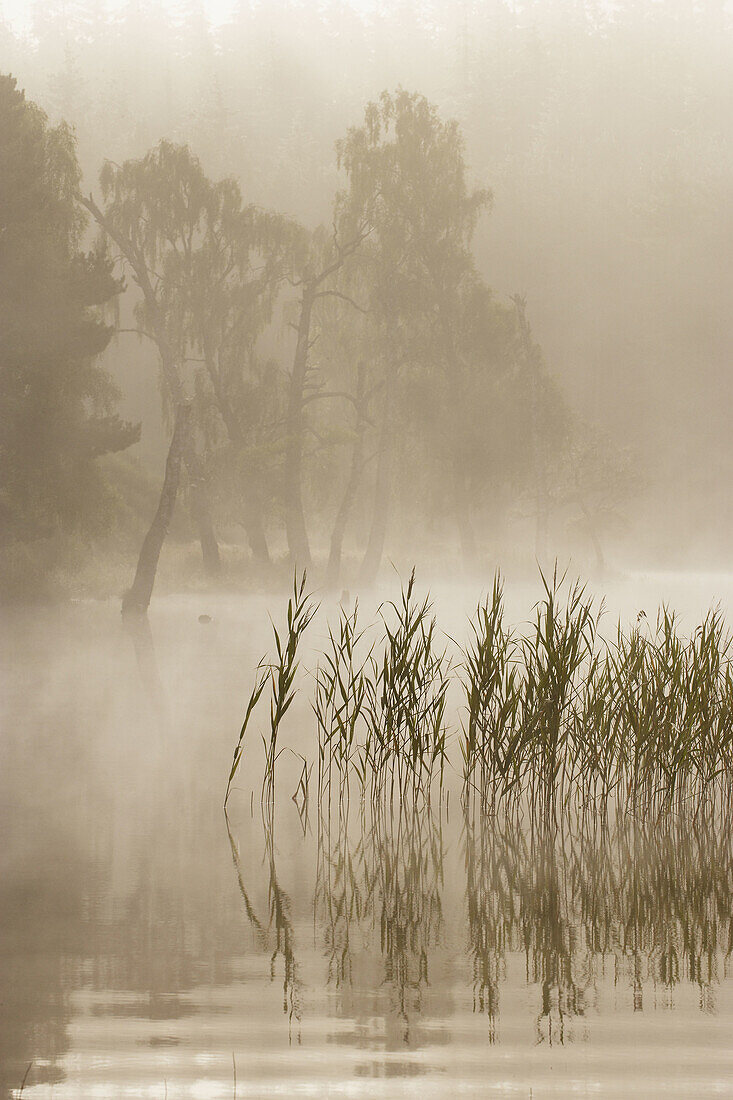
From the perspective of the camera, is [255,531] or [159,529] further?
[255,531]

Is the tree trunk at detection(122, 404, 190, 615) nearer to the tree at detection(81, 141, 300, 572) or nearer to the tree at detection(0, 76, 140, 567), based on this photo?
the tree at detection(0, 76, 140, 567)

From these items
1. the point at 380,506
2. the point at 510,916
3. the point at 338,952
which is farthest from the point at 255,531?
the point at 338,952

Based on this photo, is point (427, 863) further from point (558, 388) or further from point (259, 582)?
point (558, 388)

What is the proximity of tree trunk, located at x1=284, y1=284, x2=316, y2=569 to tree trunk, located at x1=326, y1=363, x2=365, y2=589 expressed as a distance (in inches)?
12.2

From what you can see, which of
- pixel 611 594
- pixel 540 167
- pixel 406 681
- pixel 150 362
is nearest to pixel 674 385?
pixel 540 167

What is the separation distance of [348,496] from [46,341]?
14.0 ft

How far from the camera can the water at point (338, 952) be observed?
5.13 ft

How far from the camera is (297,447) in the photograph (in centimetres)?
1409

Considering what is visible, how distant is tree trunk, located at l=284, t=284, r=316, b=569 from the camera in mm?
13609

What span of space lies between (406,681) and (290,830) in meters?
0.55

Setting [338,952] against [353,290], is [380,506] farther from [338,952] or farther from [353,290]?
[338,952]

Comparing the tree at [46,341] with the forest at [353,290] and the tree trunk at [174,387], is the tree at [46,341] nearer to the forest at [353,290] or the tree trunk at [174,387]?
the forest at [353,290]

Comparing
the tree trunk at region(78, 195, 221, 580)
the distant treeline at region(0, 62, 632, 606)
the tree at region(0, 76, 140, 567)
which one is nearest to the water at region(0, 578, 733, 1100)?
the tree at region(0, 76, 140, 567)

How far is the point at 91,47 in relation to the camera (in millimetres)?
17078
